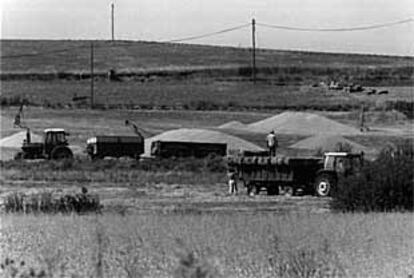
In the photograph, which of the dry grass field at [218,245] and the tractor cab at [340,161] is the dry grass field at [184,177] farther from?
the tractor cab at [340,161]

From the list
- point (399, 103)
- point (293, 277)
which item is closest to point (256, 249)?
point (293, 277)

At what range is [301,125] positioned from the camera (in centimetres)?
6838

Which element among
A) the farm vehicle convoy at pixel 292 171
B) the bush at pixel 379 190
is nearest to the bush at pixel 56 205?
the bush at pixel 379 190

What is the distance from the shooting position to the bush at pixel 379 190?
29.1 metres

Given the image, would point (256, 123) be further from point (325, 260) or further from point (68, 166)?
point (325, 260)

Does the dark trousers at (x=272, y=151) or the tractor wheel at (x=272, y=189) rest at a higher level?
the dark trousers at (x=272, y=151)

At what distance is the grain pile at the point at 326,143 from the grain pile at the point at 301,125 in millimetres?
4478

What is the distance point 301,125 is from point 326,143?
32.9 ft

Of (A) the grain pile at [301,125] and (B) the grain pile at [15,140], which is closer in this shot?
(B) the grain pile at [15,140]

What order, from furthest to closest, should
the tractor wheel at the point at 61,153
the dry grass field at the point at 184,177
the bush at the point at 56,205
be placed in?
the tractor wheel at the point at 61,153, the bush at the point at 56,205, the dry grass field at the point at 184,177

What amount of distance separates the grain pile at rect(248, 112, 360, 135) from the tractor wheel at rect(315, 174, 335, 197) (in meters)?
25.5

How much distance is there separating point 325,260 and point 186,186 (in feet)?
91.0

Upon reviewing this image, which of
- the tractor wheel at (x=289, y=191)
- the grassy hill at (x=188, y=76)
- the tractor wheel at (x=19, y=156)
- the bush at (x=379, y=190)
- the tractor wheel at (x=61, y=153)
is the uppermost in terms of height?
the grassy hill at (x=188, y=76)

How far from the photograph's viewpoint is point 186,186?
42656mm
